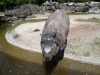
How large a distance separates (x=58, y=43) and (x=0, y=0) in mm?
26705

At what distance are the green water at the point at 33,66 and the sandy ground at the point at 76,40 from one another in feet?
2.67

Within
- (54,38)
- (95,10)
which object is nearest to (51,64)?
(54,38)

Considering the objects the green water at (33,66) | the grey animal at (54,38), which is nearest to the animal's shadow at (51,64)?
the green water at (33,66)

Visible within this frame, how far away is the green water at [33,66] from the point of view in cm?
1683

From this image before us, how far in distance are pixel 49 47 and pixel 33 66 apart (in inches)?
120

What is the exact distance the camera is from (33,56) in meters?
20.3

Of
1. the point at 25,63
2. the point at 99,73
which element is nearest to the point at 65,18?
the point at 25,63

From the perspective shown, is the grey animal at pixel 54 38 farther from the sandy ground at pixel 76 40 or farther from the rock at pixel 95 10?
the rock at pixel 95 10

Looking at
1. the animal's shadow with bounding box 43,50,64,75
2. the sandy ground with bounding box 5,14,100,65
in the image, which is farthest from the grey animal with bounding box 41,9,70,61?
the sandy ground with bounding box 5,14,100,65

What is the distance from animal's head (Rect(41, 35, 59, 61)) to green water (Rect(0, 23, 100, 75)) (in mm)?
1758

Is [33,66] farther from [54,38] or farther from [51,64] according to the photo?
[54,38]

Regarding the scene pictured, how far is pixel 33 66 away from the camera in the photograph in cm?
1819

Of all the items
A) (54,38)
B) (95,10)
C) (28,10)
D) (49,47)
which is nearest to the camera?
(49,47)

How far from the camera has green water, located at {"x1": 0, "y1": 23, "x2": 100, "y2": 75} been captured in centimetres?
1683
